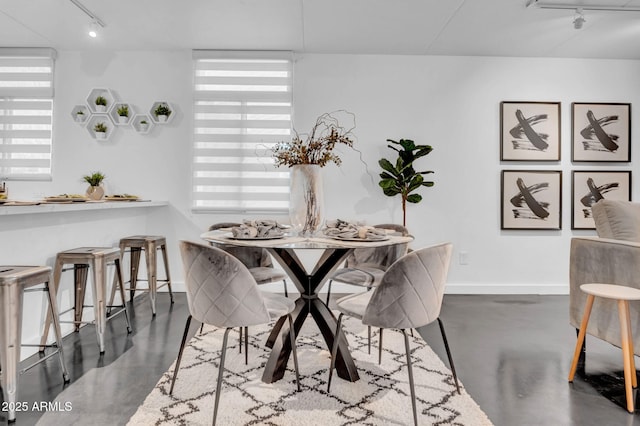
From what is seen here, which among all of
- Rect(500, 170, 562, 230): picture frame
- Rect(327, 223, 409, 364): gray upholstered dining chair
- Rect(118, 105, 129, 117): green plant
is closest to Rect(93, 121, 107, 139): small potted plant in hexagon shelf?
Rect(118, 105, 129, 117): green plant

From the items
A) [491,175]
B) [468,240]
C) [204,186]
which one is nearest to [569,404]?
[468,240]

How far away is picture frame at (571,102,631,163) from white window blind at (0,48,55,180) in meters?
5.93

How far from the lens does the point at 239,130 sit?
14.0 ft

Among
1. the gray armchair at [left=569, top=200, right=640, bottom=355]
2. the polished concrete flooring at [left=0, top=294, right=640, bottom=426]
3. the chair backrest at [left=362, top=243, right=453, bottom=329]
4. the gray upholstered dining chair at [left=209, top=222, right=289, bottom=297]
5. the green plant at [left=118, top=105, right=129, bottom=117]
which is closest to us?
the chair backrest at [left=362, top=243, right=453, bottom=329]

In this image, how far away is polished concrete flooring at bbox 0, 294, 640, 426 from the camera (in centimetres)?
180

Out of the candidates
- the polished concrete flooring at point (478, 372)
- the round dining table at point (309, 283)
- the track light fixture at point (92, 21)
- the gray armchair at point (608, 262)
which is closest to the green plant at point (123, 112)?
the track light fixture at point (92, 21)

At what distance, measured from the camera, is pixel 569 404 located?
1898 mm

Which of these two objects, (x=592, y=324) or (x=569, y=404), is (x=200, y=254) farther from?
(x=592, y=324)

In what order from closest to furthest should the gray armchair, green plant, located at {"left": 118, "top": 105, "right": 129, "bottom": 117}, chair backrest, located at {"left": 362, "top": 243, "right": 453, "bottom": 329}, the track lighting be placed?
chair backrest, located at {"left": 362, "top": 243, "right": 453, "bottom": 329} → the gray armchair → the track lighting → green plant, located at {"left": 118, "top": 105, "right": 129, "bottom": 117}

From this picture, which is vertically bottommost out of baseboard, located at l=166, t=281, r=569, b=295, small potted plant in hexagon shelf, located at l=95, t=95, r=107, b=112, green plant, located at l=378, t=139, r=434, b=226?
baseboard, located at l=166, t=281, r=569, b=295

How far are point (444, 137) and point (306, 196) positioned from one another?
2.64 meters

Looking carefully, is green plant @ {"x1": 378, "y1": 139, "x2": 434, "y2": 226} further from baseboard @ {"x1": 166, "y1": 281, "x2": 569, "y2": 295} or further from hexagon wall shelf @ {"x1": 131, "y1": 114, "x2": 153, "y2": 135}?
hexagon wall shelf @ {"x1": 131, "y1": 114, "x2": 153, "y2": 135}

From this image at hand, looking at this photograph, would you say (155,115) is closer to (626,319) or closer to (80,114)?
(80,114)

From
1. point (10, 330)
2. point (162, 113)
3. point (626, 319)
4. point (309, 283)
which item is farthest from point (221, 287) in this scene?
point (162, 113)
